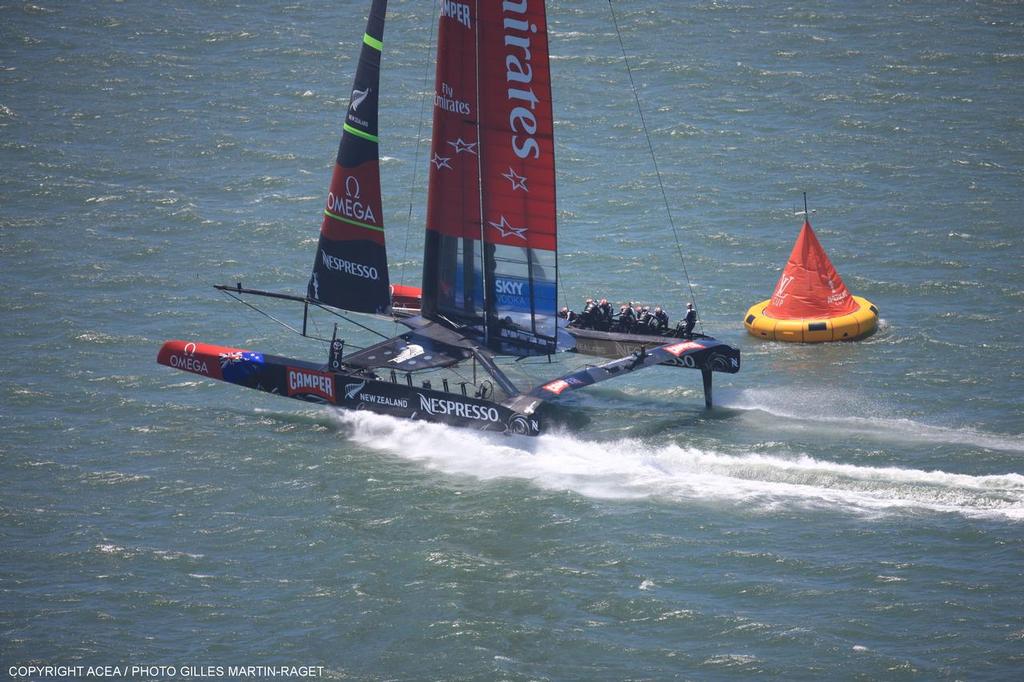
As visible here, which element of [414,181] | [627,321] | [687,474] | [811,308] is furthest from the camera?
[414,181]

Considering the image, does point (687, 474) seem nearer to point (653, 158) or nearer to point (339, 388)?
point (339, 388)

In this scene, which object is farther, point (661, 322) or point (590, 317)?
point (590, 317)

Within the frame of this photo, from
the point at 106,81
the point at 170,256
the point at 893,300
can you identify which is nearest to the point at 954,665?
the point at 893,300

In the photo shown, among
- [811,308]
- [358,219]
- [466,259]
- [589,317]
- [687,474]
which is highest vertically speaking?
[358,219]

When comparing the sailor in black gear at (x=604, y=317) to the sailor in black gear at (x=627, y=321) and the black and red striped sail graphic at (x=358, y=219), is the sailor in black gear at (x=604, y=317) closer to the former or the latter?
the sailor in black gear at (x=627, y=321)

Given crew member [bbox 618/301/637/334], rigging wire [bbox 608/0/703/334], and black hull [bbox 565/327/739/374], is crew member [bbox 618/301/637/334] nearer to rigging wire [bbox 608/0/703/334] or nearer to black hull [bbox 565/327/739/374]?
black hull [bbox 565/327/739/374]

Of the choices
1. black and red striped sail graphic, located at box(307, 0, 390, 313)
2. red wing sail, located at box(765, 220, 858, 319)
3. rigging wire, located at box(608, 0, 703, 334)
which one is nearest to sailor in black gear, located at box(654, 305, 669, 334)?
rigging wire, located at box(608, 0, 703, 334)

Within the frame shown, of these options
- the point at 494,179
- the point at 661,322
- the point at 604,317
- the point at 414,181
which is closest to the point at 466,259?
the point at 494,179
